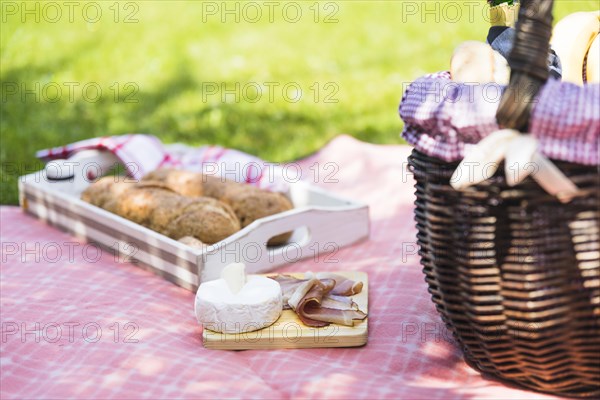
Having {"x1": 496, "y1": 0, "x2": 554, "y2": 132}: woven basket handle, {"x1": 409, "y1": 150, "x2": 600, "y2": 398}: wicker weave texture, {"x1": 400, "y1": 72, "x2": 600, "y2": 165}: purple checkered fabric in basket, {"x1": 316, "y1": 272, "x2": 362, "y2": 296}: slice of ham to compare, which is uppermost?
{"x1": 496, "y1": 0, "x2": 554, "y2": 132}: woven basket handle

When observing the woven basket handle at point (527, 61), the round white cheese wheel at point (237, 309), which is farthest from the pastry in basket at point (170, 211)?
the woven basket handle at point (527, 61)

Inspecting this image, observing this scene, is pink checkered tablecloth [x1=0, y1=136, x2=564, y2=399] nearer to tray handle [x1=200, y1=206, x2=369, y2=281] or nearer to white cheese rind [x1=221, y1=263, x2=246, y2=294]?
tray handle [x1=200, y1=206, x2=369, y2=281]

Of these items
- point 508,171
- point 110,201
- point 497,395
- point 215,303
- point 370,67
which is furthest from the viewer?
point 370,67

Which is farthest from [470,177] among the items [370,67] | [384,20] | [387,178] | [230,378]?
[384,20]

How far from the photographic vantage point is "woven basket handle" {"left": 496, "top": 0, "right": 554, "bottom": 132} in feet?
4.87

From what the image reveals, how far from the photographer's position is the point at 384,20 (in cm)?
506

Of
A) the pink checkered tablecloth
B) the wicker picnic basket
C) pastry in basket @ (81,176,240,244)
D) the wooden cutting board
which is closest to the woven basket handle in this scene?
the wicker picnic basket

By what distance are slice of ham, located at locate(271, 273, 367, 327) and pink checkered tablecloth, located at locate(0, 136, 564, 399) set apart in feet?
0.22

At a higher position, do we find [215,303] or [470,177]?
[470,177]

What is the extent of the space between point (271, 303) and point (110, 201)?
0.83 m

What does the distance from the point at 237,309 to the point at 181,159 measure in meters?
1.20

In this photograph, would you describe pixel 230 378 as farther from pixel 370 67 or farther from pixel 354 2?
pixel 354 2

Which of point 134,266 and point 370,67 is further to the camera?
point 370,67

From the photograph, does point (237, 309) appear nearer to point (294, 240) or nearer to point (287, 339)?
point (287, 339)
